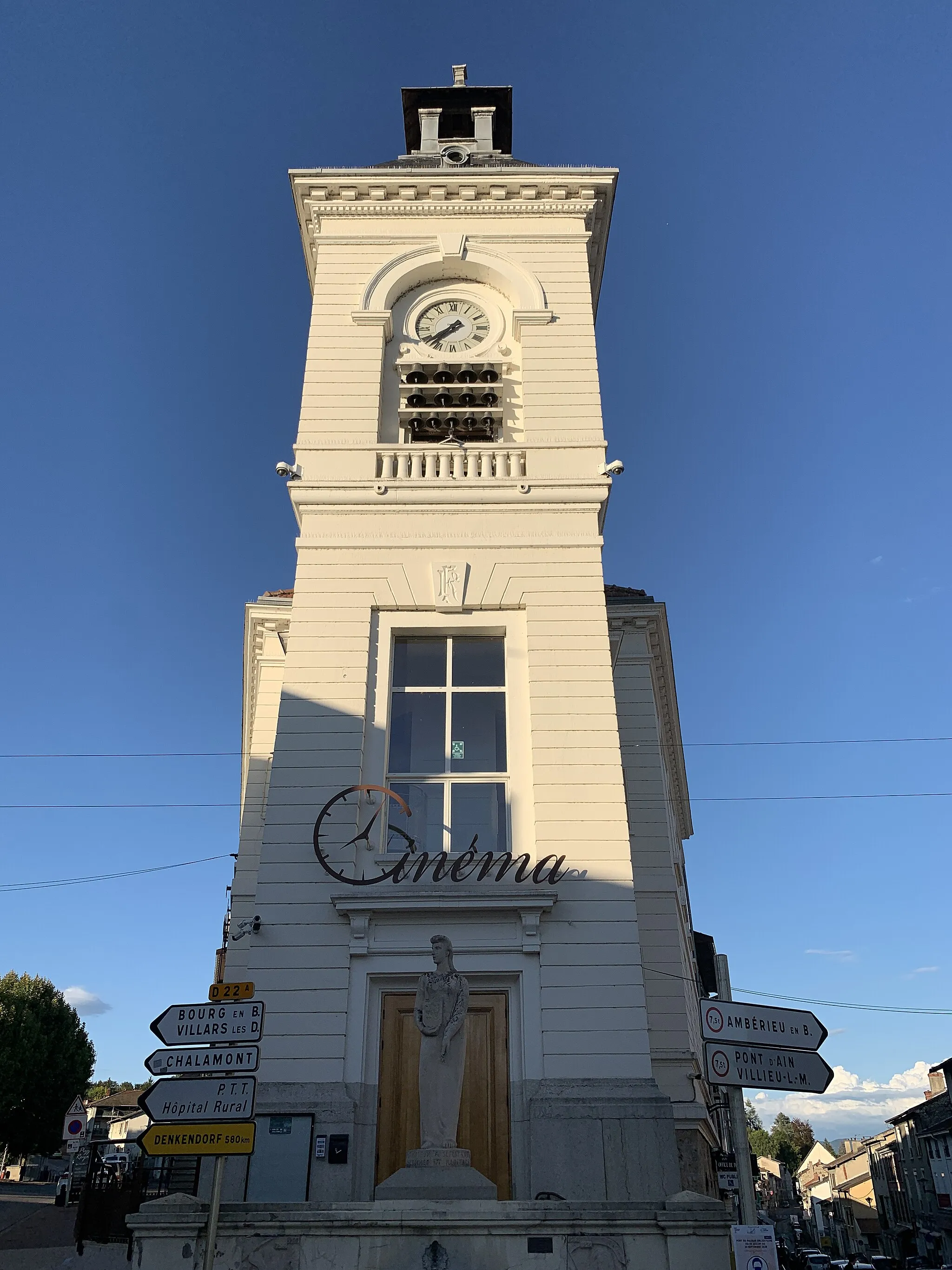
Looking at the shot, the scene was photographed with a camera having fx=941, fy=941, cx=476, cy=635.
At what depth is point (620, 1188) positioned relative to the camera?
11078mm

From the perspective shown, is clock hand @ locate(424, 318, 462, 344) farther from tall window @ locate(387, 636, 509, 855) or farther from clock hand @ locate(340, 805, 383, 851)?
clock hand @ locate(340, 805, 383, 851)

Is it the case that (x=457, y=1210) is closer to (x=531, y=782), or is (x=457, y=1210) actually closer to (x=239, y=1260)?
(x=239, y=1260)

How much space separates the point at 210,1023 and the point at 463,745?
7.38 m

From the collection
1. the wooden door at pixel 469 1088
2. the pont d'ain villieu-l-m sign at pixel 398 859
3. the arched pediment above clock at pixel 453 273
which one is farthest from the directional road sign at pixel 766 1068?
the arched pediment above clock at pixel 453 273

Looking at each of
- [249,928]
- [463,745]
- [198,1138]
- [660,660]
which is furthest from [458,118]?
[198,1138]

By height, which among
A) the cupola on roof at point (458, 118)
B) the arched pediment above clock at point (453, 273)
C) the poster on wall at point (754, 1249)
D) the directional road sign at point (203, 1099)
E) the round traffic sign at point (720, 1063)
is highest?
the cupola on roof at point (458, 118)

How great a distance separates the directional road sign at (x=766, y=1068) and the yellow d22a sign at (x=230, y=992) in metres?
3.93

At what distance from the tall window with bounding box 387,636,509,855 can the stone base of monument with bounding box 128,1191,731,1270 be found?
561cm

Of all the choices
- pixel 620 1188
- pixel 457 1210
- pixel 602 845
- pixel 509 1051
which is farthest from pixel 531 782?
pixel 457 1210

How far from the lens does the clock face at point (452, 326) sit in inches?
765

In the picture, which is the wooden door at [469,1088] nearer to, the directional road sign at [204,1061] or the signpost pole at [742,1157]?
the signpost pole at [742,1157]

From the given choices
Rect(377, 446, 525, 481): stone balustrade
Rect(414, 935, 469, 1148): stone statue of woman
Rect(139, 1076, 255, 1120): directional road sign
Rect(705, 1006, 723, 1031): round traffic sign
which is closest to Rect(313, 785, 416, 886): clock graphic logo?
Rect(414, 935, 469, 1148): stone statue of woman

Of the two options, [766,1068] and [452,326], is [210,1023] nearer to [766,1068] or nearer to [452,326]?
[766,1068]

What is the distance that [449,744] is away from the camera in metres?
14.7
